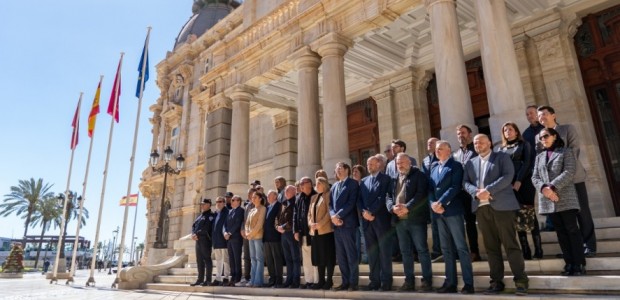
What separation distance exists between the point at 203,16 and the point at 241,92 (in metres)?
27.9

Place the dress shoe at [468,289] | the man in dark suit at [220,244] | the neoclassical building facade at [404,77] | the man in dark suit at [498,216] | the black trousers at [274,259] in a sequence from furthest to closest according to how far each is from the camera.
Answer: the man in dark suit at [220,244] < the neoclassical building facade at [404,77] < the black trousers at [274,259] < the dress shoe at [468,289] < the man in dark suit at [498,216]

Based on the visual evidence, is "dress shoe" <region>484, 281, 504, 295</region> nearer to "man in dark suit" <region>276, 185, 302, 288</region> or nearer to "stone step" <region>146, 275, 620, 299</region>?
"stone step" <region>146, 275, 620, 299</region>

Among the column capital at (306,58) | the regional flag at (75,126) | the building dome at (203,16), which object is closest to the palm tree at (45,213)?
the building dome at (203,16)

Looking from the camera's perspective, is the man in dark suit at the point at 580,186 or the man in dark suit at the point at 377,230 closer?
the man in dark suit at the point at 580,186

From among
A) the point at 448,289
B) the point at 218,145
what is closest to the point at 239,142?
the point at 218,145

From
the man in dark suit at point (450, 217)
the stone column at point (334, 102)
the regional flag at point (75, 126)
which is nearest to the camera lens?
the man in dark suit at point (450, 217)

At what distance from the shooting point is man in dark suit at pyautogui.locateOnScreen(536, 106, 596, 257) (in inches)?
185

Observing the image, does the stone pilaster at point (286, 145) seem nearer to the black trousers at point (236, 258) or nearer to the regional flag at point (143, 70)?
the regional flag at point (143, 70)

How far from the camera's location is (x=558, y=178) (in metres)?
4.34

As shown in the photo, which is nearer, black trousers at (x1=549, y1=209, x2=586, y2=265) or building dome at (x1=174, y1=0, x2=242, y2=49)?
black trousers at (x1=549, y1=209, x2=586, y2=265)

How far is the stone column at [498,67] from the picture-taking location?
6965 mm

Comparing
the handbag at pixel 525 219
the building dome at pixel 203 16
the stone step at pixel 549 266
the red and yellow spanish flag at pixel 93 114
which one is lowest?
the stone step at pixel 549 266

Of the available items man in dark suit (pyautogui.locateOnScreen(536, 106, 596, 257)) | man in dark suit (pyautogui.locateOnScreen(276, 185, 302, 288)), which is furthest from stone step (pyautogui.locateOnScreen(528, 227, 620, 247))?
man in dark suit (pyautogui.locateOnScreen(276, 185, 302, 288))

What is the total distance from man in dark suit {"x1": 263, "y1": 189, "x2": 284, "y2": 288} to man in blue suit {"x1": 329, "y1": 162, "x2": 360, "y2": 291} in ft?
4.98
